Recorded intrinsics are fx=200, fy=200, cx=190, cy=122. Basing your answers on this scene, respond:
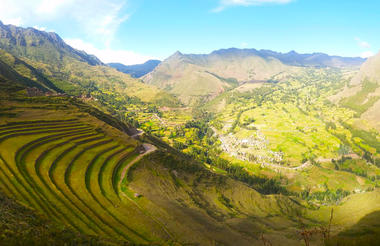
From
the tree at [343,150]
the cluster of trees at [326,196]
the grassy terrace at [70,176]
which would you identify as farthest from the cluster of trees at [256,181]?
the grassy terrace at [70,176]

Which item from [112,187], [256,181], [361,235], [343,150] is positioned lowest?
[343,150]

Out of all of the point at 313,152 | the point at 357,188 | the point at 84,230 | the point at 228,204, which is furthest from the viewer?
the point at 313,152

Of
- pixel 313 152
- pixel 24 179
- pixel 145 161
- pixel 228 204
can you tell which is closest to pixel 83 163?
pixel 24 179

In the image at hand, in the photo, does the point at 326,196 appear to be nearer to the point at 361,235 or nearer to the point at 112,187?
the point at 361,235

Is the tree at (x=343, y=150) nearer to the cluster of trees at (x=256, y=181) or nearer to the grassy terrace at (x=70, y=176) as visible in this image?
the cluster of trees at (x=256, y=181)

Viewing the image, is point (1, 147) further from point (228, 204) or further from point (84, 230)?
point (228, 204)

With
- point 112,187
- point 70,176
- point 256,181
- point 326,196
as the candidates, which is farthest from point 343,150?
point 70,176

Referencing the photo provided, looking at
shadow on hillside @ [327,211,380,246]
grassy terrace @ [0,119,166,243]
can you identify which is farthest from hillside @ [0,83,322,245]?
shadow on hillside @ [327,211,380,246]
